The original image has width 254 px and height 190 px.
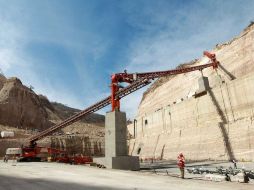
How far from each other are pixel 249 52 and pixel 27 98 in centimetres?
5875

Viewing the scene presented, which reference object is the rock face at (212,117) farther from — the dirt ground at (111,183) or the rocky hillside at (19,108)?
the rocky hillside at (19,108)

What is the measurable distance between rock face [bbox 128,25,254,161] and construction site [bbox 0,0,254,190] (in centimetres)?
11

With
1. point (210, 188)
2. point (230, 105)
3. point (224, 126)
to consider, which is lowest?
point (210, 188)

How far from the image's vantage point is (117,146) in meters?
28.0

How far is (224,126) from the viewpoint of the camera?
109 ft

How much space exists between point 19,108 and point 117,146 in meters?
53.0

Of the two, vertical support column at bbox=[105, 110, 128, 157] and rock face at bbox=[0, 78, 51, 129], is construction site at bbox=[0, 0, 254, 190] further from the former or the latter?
rock face at bbox=[0, 78, 51, 129]

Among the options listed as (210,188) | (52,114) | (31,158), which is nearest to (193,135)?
(31,158)

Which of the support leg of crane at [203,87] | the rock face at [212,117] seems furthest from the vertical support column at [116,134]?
the support leg of crane at [203,87]

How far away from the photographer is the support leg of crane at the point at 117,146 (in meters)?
27.4

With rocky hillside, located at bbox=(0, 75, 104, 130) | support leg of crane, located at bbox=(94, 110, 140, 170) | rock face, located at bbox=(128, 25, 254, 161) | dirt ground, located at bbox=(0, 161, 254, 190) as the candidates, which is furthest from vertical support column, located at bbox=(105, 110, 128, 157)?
rocky hillside, located at bbox=(0, 75, 104, 130)

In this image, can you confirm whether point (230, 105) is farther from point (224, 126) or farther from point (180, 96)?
point (180, 96)

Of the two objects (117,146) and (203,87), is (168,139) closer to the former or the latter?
(203,87)

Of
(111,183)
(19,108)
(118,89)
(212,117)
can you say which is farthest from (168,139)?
(19,108)
